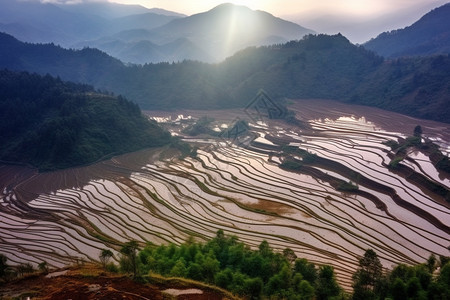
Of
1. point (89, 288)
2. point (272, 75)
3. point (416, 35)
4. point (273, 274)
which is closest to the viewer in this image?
point (89, 288)

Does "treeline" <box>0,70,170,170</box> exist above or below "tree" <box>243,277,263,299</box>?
above

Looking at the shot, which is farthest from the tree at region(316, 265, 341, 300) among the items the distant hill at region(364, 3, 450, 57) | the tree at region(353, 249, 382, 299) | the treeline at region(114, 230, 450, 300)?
the distant hill at region(364, 3, 450, 57)

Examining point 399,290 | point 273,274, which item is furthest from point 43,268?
point 399,290

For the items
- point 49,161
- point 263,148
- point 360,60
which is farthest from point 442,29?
point 49,161

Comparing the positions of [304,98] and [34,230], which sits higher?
[304,98]

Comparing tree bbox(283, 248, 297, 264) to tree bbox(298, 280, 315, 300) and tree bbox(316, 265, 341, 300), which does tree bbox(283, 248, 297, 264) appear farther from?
tree bbox(298, 280, 315, 300)

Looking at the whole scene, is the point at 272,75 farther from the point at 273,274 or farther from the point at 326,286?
the point at 326,286

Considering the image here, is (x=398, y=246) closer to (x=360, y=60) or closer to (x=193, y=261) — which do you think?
(x=193, y=261)
